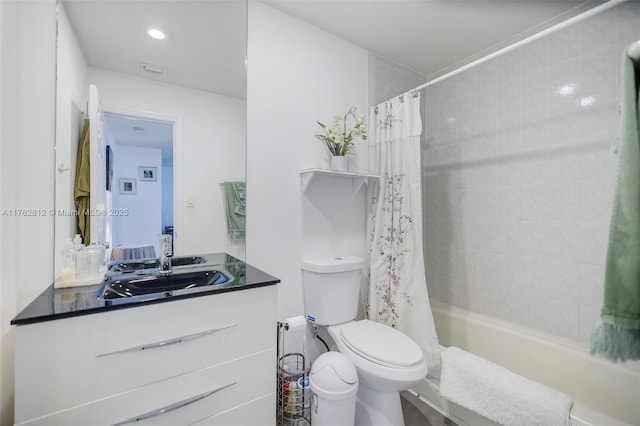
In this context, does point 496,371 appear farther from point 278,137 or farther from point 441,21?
point 441,21

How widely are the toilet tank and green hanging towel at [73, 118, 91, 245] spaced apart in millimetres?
1133

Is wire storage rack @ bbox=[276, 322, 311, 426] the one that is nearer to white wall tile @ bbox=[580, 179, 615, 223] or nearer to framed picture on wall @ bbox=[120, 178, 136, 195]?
Result: framed picture on wall @ bbox=[120, 178, 136, 195]

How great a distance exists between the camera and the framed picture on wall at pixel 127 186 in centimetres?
134

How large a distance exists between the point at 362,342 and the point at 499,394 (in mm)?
683

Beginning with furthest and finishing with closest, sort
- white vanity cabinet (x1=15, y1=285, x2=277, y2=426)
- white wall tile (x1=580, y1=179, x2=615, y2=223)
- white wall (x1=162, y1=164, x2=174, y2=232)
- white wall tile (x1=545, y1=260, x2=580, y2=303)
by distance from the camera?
white wall tile (x1=545, y1=260, x2=580, y2=303) → white wall tile (x1=580, y1=179, x2=615, y2=223) → white wall (x1=162, y1=164, x2=174, y2=232) → white vanity cabinet (x1=15, y1=285, x2=277, y2=426)

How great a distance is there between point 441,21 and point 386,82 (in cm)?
55

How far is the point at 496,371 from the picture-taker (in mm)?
1426

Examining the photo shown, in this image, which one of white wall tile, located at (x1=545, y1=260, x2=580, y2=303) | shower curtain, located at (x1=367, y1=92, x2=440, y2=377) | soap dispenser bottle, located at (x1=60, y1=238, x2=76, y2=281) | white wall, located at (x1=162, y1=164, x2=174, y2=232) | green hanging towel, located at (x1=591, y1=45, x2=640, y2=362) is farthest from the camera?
shower curtain, located at (x1=367, y1=92, x2=440, y2=377)

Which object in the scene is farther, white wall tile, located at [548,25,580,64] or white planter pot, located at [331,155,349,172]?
white planter pot, located at [331,155,349,172]

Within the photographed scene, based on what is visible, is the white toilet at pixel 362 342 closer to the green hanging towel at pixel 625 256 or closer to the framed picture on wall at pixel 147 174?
the green hanging towel at pixel 625 256

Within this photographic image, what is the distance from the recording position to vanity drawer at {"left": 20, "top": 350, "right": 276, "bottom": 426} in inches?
34.3

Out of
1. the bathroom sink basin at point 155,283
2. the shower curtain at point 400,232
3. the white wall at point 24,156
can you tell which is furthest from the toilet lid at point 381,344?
the white wall at point 24,156

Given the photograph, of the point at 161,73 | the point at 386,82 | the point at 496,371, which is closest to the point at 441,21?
the point at 386,82

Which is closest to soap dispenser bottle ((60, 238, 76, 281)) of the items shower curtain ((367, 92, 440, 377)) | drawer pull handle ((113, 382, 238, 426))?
drawer pull handle ((113, 382, 238, 426))
